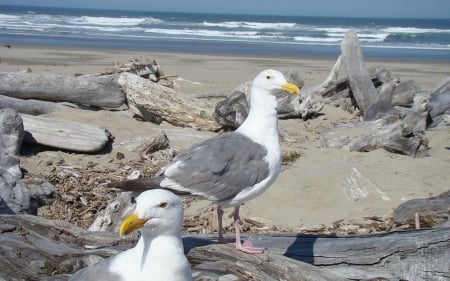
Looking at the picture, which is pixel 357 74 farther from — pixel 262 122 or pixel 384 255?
pixel 384 255

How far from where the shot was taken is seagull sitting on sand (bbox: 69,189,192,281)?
3043 mm

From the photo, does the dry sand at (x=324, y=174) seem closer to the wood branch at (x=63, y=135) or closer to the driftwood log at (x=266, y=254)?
the wood branch at (x=63, y=135)

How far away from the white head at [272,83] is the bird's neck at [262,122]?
0.08m

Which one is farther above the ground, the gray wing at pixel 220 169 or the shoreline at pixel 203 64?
the gray wing at pixel 220 169

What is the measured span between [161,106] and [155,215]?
672 centimetres

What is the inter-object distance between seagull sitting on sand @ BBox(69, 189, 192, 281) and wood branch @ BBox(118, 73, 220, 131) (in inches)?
258

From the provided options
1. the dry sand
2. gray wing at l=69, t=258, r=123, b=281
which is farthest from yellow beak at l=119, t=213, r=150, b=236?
the dry sand

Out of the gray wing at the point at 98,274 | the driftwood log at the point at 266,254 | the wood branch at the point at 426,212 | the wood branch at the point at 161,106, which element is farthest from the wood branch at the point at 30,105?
the gray wing at the point at 98,274

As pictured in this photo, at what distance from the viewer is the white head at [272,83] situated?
193 inches

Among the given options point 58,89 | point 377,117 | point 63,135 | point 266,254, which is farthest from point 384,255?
point 58,89

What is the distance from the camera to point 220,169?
4.64 meters

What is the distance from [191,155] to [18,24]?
49.6m

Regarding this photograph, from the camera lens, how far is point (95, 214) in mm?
6531

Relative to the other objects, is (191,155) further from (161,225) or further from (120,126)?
(120,126)
